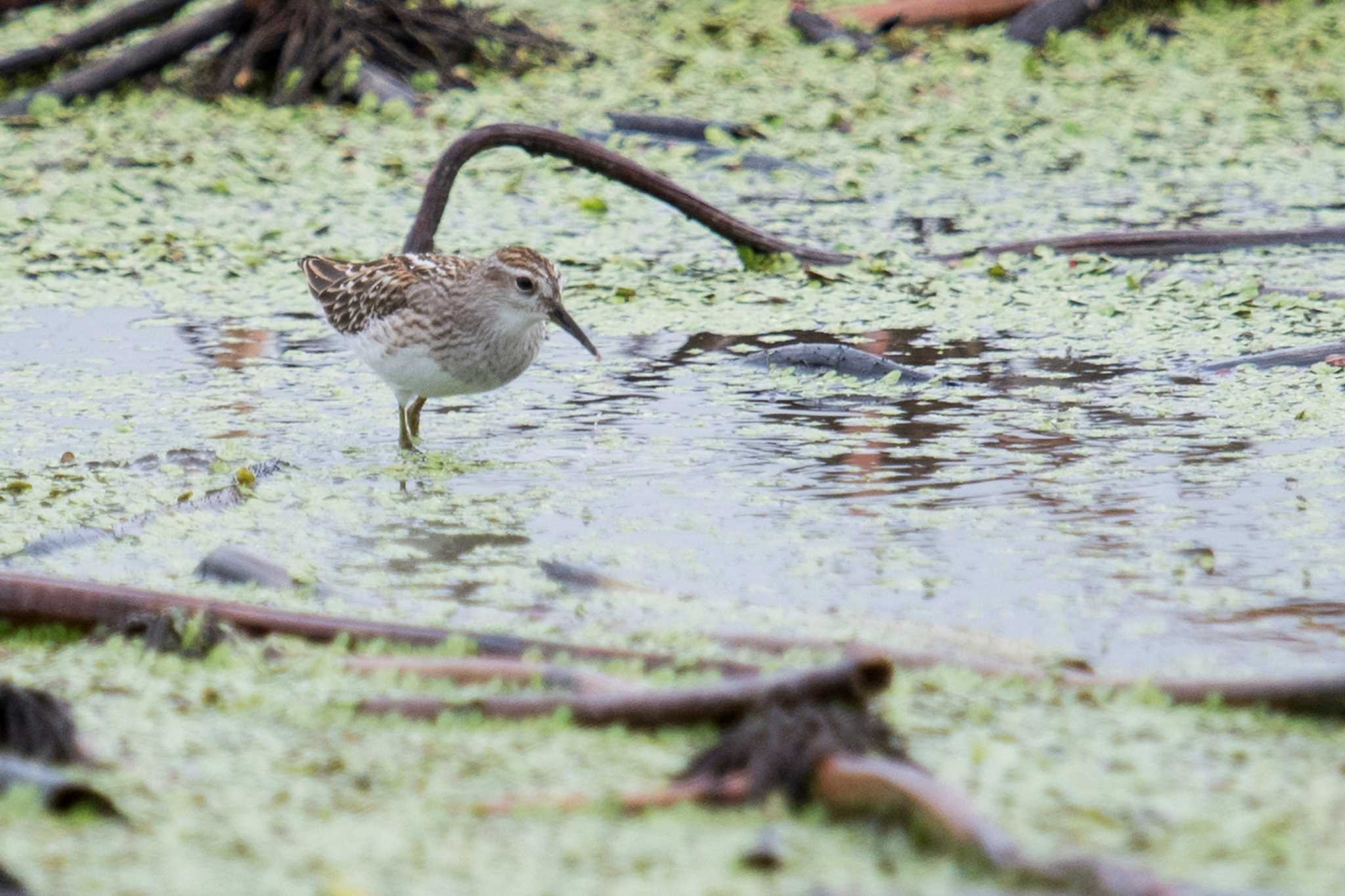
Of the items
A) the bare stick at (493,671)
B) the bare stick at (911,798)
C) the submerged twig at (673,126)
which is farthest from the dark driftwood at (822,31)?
the bare stick at (911,798)

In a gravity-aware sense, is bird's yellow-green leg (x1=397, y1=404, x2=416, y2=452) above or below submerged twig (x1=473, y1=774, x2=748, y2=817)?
below

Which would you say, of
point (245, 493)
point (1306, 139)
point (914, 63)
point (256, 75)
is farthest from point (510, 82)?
point (245, 493)

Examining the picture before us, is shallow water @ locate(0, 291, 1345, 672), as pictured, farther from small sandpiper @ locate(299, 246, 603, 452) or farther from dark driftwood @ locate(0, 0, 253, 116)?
dark driftwood @ locate(0, 0, 253, 116)

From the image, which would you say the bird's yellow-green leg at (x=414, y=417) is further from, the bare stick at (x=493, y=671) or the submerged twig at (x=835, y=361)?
the bare stick at (x=493, y=671)

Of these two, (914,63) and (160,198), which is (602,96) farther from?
(160,198)

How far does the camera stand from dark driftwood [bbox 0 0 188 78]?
41.8ft

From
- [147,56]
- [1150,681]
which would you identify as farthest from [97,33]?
[1150,681]

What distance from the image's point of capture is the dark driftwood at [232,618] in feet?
A: 13.9

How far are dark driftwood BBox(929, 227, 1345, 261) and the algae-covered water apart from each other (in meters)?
0.09

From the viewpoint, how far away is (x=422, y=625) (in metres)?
4.43

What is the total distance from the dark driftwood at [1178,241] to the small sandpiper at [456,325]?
10.7 ft

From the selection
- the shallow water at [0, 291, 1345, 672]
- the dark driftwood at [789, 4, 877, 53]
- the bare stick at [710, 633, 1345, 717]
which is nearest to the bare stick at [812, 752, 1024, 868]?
the bare stick at [710, 633, 1345, 717]

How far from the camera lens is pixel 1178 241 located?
9.04 meters

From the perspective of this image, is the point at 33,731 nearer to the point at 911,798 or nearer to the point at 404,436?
the point at 911,798
